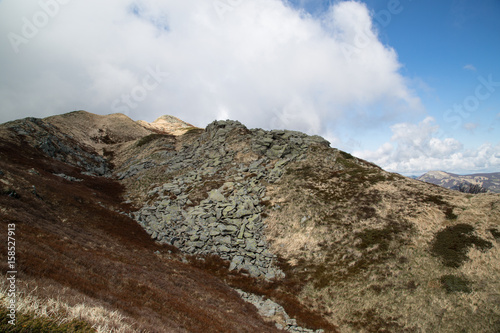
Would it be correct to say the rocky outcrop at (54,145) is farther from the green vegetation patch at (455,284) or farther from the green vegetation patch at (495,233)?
the green vegetation patch at (495,233)

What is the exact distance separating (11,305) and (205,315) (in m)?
11.6

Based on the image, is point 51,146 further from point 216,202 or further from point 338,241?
point 338,241

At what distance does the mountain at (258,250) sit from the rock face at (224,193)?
0.84ft

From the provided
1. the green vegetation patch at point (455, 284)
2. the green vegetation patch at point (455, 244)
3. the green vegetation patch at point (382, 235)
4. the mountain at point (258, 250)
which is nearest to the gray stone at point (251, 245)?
the mountain at point (258, 250)

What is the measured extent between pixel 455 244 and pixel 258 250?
2230 centimetres

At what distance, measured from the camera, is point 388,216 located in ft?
104

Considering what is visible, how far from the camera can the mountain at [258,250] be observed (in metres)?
12.9

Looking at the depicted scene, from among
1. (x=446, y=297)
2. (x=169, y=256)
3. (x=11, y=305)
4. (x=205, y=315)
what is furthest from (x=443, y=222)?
(x=11, y=305)

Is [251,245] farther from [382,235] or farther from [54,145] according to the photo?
[54,145]

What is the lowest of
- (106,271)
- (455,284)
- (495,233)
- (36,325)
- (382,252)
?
(106,271)

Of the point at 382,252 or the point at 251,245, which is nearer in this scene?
the point at 382,252

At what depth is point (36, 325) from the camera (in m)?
5.70

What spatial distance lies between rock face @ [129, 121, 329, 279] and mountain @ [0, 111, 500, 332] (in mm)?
257

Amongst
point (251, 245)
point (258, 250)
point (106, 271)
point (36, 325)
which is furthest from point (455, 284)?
point (36, 325)
